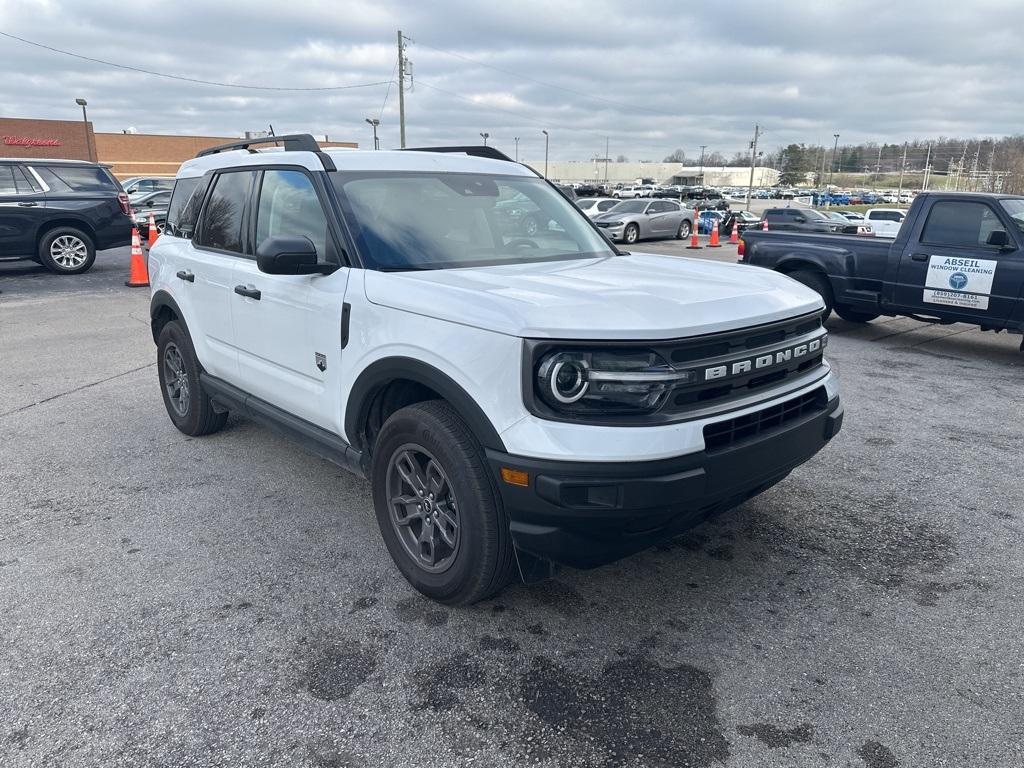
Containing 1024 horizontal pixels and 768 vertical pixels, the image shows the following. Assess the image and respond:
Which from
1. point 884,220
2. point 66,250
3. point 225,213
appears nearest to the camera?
point 225,213

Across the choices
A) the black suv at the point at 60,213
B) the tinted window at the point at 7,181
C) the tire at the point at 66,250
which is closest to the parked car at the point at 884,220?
the black suv at the point at 60,213

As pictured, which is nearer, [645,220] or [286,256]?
[286,256]

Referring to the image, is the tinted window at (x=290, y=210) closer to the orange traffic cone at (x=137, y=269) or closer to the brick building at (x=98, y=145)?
the orange traffic cone at (x=137, y=269)

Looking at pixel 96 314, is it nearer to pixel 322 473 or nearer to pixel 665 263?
pixel 322 473

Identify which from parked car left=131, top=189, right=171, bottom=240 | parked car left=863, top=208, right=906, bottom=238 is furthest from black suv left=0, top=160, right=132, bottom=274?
parked car left=863, top=208, right=906, bottom=238

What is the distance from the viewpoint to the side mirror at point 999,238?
7383 mm

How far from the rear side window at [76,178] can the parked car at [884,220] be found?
21062 millimetres

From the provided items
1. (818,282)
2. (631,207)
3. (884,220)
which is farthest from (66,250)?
(884,220)

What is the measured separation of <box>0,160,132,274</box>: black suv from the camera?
12.5 m

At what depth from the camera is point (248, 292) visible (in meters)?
4.03

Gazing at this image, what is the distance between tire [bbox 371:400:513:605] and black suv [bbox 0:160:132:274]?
1246 centimetres

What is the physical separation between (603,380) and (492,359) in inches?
15.7

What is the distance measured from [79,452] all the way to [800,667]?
15.2ft

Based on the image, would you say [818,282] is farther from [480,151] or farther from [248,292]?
[248,292]
